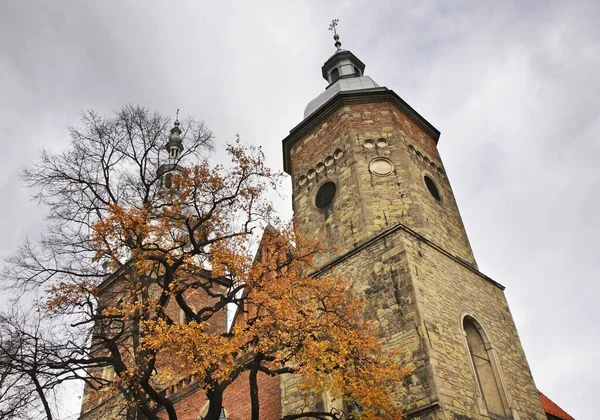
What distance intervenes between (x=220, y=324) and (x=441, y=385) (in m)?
14.5

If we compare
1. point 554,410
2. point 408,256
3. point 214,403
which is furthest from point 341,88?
point 554,410

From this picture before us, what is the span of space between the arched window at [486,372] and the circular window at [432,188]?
4181mm

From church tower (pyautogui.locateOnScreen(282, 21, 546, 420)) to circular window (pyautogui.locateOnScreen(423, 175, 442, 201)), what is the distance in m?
0.04

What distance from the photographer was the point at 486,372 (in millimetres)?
12297

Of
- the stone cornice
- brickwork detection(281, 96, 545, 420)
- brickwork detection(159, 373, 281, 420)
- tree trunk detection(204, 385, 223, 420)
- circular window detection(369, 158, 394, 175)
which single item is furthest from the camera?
circular window detection(369, 158, 394, 175)

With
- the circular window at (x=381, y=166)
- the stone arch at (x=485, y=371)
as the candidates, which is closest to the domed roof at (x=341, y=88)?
the circular window at (x=381, y=166)

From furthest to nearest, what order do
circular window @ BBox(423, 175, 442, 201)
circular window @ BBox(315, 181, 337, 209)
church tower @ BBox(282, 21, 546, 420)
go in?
circular window @ BBox(423, 175, 442, 201), circular window @ BBox(315, 181, 337, 209), church tower @ BBox(282, 21, 546, 420)

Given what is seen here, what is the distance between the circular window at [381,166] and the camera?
14820 mm

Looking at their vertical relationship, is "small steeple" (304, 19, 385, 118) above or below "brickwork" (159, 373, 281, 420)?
above

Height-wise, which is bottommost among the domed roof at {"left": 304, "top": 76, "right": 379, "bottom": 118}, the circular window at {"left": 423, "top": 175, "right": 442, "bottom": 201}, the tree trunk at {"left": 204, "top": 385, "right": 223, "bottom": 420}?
the tree trunk at {"left": 204, "top": 385, "right": 223, "bottom": 420}

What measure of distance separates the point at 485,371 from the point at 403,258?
134 inches

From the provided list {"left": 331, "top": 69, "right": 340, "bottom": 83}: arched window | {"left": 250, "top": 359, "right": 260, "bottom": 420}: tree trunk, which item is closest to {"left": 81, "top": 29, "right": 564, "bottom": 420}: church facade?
{"left": 331, "top": 69, "right": 340, "bottom": 83}: arched window

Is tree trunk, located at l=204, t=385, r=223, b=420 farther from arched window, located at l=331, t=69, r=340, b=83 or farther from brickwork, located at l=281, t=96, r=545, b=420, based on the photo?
arched window, located at l=331, t=69, r=340, b=83

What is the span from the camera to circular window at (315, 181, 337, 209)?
50.2 feet
